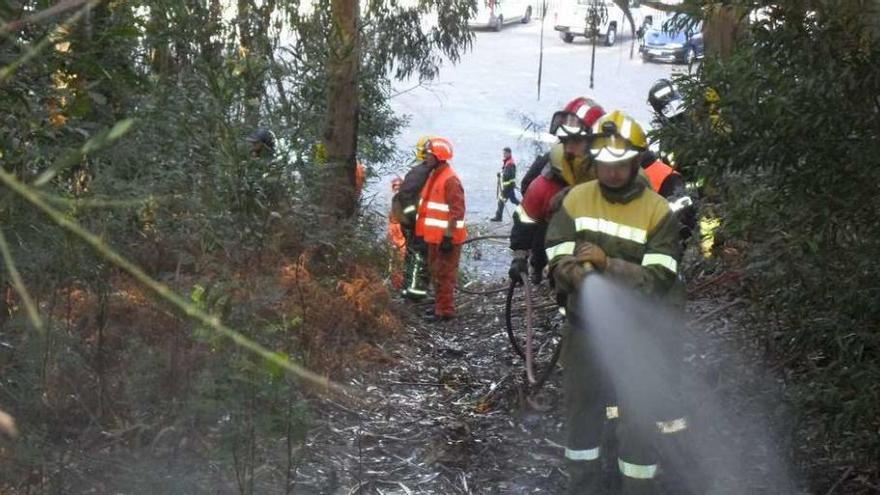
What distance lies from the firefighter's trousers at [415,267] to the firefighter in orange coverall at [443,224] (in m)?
0.25

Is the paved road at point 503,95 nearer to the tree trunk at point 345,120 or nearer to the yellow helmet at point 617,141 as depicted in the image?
the tree trunk at point 345,120

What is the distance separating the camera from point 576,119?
7.46 m

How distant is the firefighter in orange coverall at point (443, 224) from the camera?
1120 centimetres

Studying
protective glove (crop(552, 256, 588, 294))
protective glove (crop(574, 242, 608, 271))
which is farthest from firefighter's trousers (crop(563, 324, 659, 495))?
protective glove (crop(574, 242, 608, 271))

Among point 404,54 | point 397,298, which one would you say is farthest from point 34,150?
point 404,54

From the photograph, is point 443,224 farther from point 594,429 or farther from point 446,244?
point 594,429

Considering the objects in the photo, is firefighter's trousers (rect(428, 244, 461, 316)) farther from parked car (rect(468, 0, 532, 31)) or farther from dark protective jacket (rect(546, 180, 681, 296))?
parked car (rect(468, 0, 532, 31))

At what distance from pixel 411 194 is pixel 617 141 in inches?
242

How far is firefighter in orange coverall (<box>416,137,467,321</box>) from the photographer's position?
11.2 meters

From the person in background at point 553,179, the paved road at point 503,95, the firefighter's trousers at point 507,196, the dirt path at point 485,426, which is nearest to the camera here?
the dirt path at point 485,426

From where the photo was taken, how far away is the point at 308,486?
5.82m

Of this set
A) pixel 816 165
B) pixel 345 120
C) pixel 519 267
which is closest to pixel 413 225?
pixel 345 120

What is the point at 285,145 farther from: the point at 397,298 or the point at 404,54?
the point at 404,54

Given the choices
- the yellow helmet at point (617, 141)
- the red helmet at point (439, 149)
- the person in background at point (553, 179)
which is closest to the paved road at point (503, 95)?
the red helmet at point (439, 149)
